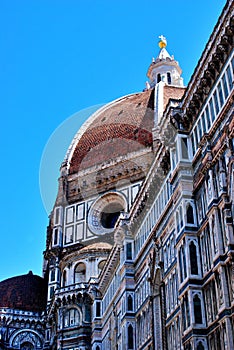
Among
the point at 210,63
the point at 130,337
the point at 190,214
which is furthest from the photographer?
the point at 130,337

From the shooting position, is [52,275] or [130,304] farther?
[52,275]

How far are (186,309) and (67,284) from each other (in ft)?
91.0

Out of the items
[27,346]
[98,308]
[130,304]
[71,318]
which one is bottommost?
[130,304]

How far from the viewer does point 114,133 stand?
5819 cm

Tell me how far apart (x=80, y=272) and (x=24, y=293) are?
373 inches

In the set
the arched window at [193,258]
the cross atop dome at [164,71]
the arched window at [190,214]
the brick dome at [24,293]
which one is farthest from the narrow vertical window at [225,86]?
the cross atop dome at [164,71]

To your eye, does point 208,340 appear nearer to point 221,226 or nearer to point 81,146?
point 221,226

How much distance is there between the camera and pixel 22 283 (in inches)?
2222

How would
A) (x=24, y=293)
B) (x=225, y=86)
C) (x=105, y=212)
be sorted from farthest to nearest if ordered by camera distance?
1. (x=24, y=293)
2. (x=105, y=212)
3. (x=225, y=86)

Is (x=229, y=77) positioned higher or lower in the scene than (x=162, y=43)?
lower

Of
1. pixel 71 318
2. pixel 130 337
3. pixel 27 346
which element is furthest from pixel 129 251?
pixel 27 346

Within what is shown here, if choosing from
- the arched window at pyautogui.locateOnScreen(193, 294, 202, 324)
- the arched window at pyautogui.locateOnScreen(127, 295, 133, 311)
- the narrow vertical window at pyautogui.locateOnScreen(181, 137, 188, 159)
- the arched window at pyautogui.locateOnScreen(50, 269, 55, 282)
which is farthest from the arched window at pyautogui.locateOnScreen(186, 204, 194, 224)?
the arched window at pyautogui.locateOnScreen(50, 269, 55, 282)

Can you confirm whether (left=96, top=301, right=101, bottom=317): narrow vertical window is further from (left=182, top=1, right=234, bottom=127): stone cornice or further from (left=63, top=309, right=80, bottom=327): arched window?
(left=182, top=1, right=234, bottom=127): stone cornice

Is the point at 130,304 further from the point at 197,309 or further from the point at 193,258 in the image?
the point at 197,309
